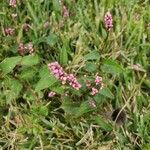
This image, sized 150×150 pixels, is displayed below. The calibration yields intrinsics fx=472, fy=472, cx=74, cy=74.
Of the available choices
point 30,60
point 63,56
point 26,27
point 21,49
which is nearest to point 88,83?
point 63,56

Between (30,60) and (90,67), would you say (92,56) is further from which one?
(30,60)

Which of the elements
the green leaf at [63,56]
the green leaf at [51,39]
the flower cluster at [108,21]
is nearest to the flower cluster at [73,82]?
the green leaf at [63,56]

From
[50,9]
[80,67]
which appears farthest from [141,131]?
[50,9]

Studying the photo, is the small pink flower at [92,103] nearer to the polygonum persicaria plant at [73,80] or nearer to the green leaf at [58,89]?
the polygonum persicaria plant at [73,80]

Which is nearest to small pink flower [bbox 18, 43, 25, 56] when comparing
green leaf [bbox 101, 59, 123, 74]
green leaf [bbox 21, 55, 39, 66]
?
green leaf [bbox 21, 55, 39, 66]

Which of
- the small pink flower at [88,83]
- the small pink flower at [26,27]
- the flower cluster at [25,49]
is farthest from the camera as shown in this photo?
the small pink flower at [26,27]

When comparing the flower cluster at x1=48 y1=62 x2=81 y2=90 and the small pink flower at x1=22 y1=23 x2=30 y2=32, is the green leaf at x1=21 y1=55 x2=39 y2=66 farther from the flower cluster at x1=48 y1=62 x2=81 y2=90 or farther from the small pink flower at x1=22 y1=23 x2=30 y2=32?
the small pink flower at x1=22 y1=23 x2=30 y2=32

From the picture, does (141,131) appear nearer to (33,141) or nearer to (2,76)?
(33,141)

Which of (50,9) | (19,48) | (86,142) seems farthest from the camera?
(50,9)
